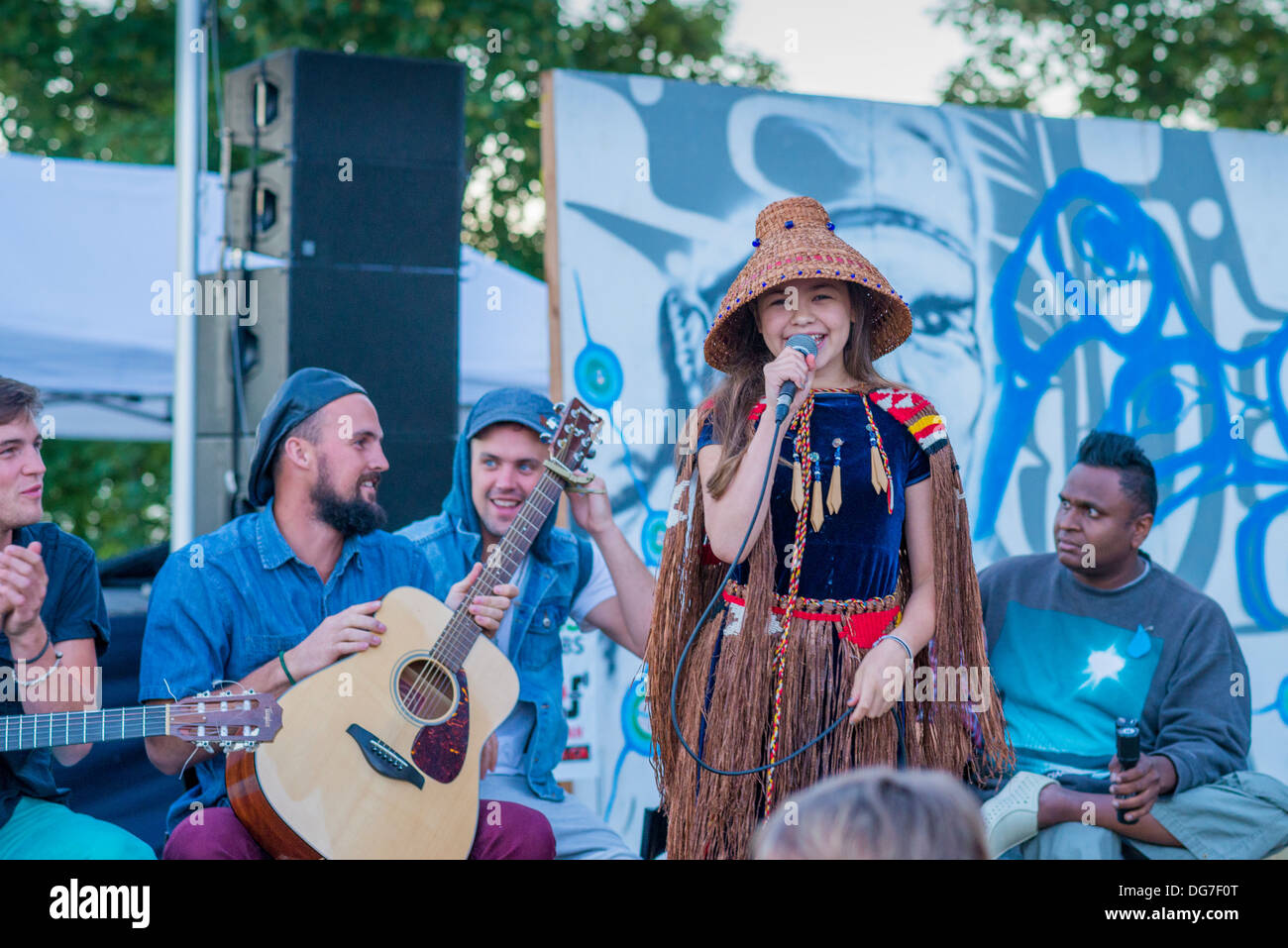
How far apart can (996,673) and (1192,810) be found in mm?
650

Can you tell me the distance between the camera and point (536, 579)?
350 cm

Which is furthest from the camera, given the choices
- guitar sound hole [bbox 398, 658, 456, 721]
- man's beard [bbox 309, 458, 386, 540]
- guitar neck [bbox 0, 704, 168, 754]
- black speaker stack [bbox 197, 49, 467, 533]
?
black speaker stack [bbox 197, 49, 467, 533]

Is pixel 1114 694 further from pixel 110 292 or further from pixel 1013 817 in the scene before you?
pixel 110 292

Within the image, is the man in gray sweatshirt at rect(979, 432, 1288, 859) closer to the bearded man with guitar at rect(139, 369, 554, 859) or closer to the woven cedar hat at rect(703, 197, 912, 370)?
the woven cedar hat at rect(703, 197, 912, 370)

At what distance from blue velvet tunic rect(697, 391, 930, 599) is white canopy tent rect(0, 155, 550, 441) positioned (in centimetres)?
314

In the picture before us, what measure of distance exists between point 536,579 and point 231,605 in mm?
861

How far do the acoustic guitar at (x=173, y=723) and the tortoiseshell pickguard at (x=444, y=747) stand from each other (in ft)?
1.11

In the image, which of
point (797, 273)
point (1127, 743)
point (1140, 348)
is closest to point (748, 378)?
point (797, 273)

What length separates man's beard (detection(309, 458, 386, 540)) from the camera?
319 cm

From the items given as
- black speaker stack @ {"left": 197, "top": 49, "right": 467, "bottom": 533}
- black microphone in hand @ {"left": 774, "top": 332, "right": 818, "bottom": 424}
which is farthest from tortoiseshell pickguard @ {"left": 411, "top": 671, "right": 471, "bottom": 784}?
black speaker stack @ {"left": 197, "top": 49, "right": 467, "bottom": 533}

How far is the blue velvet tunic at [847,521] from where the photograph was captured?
2.43 m

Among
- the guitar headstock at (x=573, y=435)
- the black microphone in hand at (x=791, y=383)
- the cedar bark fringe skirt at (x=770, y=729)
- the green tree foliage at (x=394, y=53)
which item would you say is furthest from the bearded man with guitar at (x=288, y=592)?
the green tree foliage at (x=394, y=53)

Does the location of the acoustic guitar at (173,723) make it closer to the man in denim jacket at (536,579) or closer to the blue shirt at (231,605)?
the blue shirt at (231,605)
